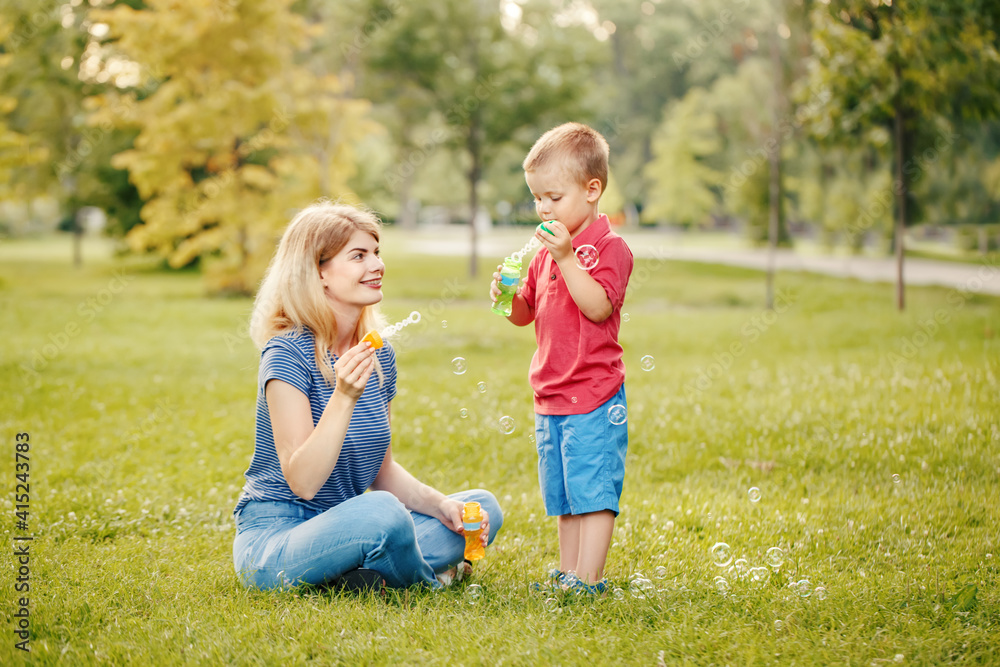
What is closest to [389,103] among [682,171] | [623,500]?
[682,171]

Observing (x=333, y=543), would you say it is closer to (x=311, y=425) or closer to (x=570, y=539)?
(x=311, y=425)

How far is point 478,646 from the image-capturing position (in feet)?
9.93

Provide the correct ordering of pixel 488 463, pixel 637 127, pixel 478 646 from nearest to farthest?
pixel 478 646 < pixel 488 463 < pixel 637 127

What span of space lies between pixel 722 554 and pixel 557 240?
1.78 m

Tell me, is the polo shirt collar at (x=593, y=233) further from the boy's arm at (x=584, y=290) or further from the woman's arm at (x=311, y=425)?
the woman's arm at (x=311, y=425)

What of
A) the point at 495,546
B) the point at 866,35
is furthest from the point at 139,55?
the point at 495,546

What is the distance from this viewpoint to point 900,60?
12273 mm

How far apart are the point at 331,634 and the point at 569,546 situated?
109 cm

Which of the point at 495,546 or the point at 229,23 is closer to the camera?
the point at 495,546

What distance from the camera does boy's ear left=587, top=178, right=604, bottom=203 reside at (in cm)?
345

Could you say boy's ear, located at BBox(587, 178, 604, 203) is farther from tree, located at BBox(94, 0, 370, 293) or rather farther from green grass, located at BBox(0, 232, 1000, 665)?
tree, located at BBox(94, 0, 370, 293)

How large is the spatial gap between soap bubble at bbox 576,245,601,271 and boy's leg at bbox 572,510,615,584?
38.7 inches

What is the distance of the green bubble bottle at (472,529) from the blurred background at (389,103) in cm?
908

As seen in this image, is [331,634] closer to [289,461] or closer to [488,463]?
[289,461]
